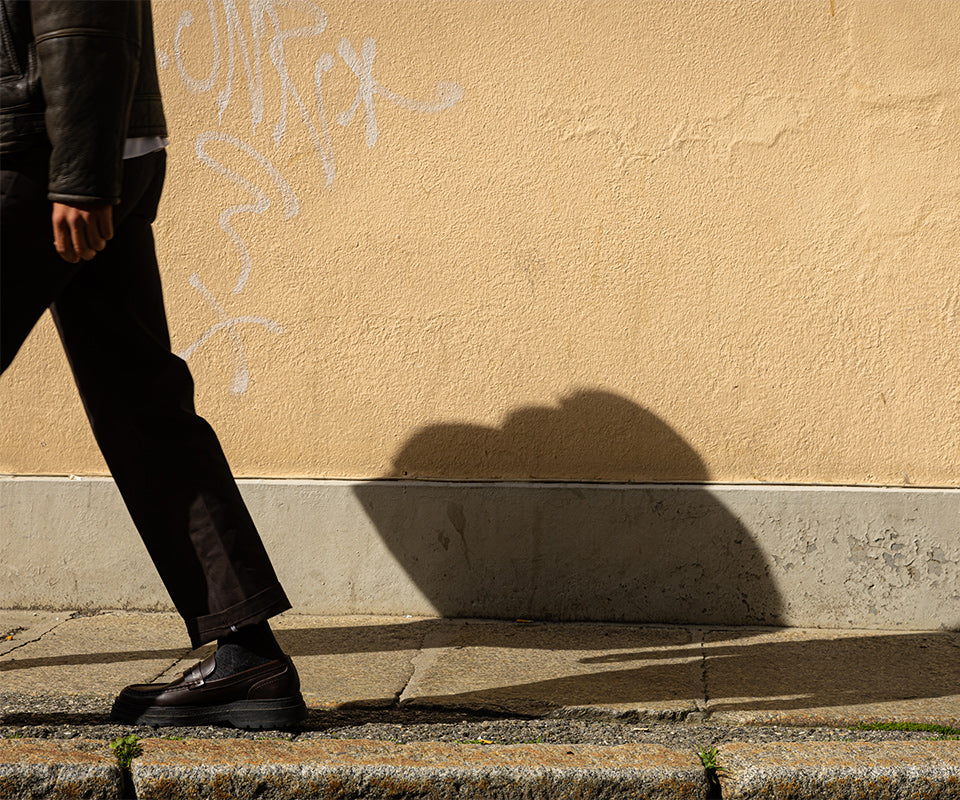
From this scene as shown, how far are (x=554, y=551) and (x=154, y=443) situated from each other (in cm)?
150

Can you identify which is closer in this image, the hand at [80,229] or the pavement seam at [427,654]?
the hand at [80,229]

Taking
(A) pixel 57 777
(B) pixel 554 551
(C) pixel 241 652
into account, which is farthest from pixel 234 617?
(B) pixel 554 551

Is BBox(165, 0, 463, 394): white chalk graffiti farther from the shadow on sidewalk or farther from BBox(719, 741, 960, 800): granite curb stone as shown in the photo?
BBox(719, 741, 960, 800): granite curb stone

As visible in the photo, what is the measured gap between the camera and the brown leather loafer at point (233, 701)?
244cm

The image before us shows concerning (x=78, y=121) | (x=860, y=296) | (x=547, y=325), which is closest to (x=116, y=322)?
(x=78, y=121)

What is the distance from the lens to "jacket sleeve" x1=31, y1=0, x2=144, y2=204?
6.92 feet

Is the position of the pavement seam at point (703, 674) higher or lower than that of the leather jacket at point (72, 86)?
lower

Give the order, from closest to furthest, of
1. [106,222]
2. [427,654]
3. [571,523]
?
[106,222], [427,654], [571,523]

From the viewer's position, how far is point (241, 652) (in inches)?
96.7

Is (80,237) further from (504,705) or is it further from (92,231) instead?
(504,705)

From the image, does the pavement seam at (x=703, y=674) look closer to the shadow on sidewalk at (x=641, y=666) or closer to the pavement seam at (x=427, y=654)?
the shadow on sidewalk at (x=641, y=666)

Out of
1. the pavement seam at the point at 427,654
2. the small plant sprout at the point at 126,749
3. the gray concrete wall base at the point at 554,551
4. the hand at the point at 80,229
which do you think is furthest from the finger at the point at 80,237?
the gray concrete wall base at the point at 554,551

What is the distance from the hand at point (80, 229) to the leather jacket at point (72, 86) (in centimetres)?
3

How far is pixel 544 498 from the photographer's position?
11.4 feet
